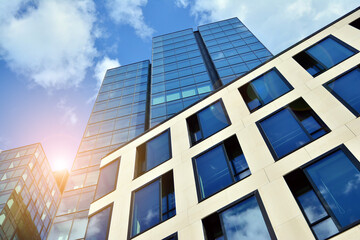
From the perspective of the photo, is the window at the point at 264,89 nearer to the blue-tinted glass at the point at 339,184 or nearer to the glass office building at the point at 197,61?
the blue-tinted glass at the point at 339,184

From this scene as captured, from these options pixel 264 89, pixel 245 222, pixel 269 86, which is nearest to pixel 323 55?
pixel 269 86

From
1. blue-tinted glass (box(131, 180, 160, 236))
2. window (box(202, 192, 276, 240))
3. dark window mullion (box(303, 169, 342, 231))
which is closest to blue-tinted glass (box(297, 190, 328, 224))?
dark window mullion (box(303, 169, 342, 231))

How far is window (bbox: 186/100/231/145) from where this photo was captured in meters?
16.0

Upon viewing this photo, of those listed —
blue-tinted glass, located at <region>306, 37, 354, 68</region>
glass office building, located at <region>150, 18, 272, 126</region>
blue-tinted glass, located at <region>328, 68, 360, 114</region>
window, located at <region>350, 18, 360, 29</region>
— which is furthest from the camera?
glass office building, located at <region>150, 18, 272, 126</region>

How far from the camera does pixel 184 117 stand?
59.8 feet

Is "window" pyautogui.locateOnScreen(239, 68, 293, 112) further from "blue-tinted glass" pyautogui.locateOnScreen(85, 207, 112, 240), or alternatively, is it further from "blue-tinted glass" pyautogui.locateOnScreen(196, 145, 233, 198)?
"blue-tinted glass" pyautogui.locateOnScreen(85, 207, 112, 240)

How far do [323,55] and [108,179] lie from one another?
620 inches

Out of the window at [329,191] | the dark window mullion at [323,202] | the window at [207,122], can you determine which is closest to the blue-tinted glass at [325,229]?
the window at [329,191]

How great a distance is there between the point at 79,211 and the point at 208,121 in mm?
14570

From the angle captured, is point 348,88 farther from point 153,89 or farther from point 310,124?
point 153,89

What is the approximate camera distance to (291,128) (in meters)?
12.8

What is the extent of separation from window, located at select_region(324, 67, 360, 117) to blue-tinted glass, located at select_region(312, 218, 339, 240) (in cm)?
488

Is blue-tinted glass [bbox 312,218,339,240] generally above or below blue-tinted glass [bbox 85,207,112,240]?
below

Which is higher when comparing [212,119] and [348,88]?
[212,119]
